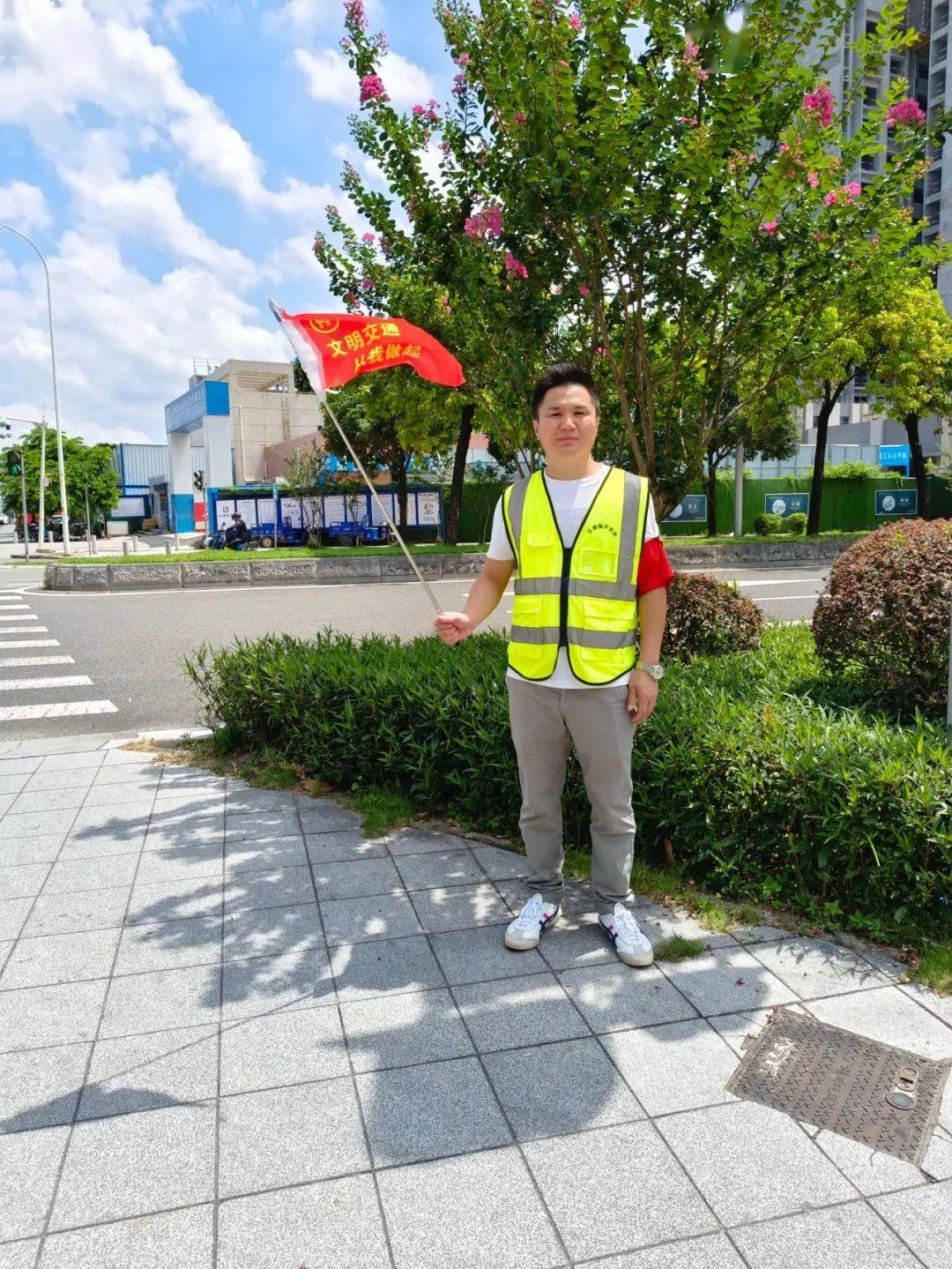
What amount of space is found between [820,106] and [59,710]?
6.81 meters

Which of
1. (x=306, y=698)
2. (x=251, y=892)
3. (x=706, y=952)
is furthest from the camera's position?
(x=306, y=698)

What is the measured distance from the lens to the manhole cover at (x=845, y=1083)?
7.80ft

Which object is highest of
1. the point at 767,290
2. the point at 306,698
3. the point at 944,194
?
the point at 944,194

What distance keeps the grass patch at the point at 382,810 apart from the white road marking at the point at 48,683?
4879 millimetres

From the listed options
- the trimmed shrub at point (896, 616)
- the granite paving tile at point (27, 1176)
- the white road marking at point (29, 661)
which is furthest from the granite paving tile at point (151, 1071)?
the white road marking at point (29, 661)

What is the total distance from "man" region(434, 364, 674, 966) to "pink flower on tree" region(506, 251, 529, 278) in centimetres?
245

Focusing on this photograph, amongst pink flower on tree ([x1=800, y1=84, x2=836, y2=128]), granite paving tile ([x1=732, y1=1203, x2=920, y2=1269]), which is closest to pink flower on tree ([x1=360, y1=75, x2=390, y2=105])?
pink flower on tree ([x1=800, y1=84, x2=836, y2=128])

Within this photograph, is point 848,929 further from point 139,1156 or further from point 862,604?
point 139,1156

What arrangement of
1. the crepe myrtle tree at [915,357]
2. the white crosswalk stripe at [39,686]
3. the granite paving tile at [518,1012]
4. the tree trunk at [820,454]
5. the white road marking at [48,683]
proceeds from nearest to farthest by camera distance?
the granite paving tile at [518,1012] < the white crosswalk stripe at [39,686] < the white road marking at [48,683] < the crepe myrtle tree at [915,357] < the tree trunk at [820,454]

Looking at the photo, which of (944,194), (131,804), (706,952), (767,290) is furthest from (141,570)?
(944,194)

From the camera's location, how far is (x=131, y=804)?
5004 mm

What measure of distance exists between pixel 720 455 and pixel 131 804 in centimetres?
2362

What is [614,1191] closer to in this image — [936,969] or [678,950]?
[678,950]

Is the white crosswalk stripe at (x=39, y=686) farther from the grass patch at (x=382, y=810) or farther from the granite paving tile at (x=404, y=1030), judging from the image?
the granite paving tile at (x=404, y=1030)
